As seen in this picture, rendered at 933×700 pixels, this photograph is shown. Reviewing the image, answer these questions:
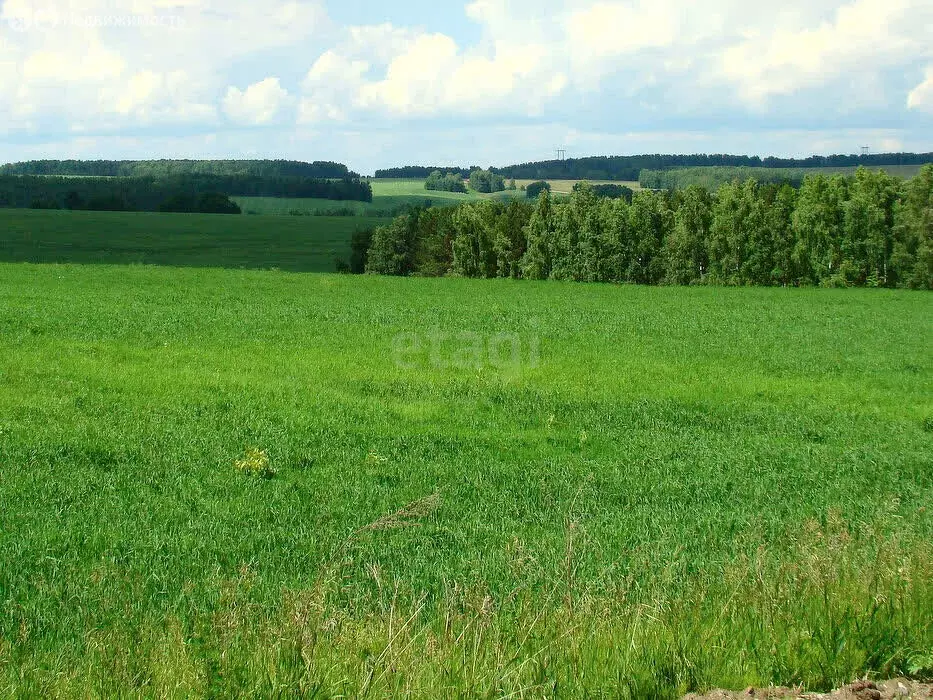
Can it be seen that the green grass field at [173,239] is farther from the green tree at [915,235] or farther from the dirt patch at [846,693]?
the dirt patch at [846,693]

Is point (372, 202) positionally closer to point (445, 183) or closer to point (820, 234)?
point (445, 183)

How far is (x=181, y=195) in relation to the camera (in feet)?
392

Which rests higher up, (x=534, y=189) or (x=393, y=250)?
(x=534, y=189)

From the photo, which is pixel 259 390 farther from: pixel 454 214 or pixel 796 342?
pixel 454 214

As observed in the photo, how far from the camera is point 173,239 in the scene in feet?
288

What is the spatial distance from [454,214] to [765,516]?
225 feet

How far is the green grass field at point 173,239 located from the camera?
73000 mm

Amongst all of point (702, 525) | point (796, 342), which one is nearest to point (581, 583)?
point (702, 525)

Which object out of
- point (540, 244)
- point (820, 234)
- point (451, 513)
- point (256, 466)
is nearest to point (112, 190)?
point (540, 244)

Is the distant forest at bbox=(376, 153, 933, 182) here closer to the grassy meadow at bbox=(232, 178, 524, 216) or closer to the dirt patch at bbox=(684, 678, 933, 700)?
the grassy meadow at bbox=(232, 178, 524, 216)

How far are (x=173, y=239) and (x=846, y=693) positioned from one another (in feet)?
292

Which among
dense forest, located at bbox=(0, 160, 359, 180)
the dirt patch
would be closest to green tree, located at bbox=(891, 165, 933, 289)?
the dirt patch

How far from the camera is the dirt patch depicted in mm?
4746

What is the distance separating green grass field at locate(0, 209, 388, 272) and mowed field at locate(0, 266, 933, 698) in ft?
157
